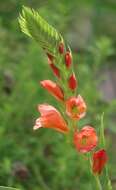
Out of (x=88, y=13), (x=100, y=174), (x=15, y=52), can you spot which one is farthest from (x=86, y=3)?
(x=100, y=174)

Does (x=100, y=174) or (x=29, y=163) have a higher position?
(x=29, y=163)

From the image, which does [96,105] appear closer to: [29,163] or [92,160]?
[29,163]

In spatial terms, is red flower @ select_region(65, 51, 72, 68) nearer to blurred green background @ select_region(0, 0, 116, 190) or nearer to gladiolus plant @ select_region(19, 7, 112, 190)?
gladiolus plant @ select_region(19, 7, 112, 190)

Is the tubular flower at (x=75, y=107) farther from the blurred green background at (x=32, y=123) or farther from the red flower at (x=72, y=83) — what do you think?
the blurred green background at (x=32, y=123)

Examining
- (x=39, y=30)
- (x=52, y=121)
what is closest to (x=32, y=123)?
(x=52, y=121)

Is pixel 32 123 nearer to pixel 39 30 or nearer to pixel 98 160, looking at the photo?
pixel 98 160

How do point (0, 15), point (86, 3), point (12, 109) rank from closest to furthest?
point (12, 109)
point (0, 15)
point (86, 3)

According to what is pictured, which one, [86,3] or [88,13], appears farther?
[88,13]

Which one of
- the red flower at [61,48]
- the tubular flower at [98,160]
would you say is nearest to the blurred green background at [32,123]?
the tubular flower at [98,160]
